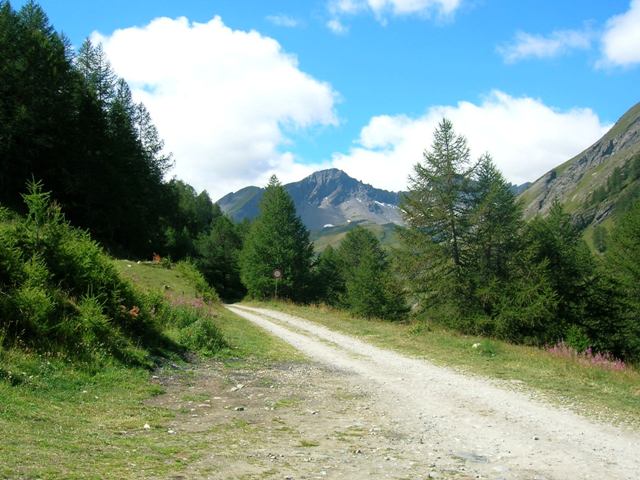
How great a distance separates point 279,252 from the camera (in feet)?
160

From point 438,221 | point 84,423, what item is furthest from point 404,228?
point 84,423

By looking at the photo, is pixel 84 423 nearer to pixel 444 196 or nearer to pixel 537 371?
pixel 537 371

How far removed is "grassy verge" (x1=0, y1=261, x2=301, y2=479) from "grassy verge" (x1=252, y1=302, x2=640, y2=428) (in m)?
8.11

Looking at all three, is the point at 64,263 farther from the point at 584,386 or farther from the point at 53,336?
the point at 584,386

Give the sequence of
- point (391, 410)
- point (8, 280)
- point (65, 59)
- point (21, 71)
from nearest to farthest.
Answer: point (391, 410)
point (8, 280)
point (21, 71)
point (65, 59)

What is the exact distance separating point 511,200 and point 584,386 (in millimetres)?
20941

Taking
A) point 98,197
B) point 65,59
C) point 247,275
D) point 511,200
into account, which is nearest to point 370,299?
point 247,275

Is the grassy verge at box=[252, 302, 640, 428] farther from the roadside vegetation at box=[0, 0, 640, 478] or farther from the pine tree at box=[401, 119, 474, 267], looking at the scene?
the pine tree at box=[401, 119, 474, 267]

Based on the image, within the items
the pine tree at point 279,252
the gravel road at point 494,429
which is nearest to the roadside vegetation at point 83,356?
the gravel road at point 494,429

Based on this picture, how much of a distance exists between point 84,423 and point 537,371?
11.7 meters

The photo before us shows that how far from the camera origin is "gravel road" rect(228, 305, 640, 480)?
6.28 metres

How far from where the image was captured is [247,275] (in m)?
51.2

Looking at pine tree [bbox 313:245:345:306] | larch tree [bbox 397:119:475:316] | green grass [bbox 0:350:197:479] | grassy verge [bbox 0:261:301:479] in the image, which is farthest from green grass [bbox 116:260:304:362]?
pine tree [bbox 313:245:345:306]

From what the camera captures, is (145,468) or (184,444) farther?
(184,444)
